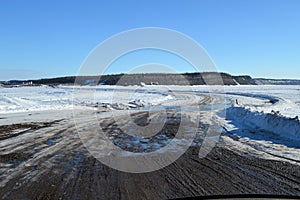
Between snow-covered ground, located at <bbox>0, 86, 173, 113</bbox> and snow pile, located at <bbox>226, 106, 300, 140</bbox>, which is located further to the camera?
snow-covered ground, located at <bbox>0, 86, 173, 113</bbox>

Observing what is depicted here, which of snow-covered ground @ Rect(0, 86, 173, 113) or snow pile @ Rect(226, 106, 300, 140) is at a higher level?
snow pile @ Rect(226, 106, 300, 140)

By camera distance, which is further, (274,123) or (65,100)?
(65,100)

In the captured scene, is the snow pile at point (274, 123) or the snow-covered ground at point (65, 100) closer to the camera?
the snow pile at point (274, 123)

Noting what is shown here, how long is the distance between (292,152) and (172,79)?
9620 cm

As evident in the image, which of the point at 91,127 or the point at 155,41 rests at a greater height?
the point at 155,41

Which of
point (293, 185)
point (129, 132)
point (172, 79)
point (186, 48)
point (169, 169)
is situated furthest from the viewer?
point (172, 79)

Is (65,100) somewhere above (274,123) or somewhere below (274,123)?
below

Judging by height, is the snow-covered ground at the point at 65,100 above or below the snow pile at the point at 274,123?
below

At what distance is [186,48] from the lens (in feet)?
38.5

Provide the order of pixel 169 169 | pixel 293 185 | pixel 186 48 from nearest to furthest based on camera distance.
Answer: pixel 293 185 < pixel 169 169 < pixel 186 48

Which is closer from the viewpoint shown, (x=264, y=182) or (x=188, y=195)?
(x=188, y=195)

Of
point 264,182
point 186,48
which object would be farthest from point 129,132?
point 264,182

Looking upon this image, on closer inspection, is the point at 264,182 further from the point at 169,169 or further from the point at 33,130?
the point at 33,130

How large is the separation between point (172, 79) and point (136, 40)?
9193 centimetres
